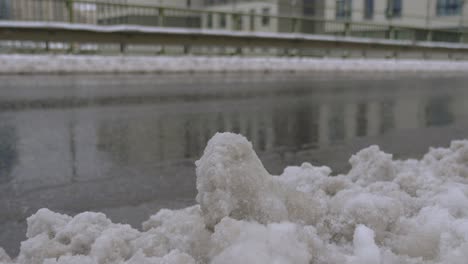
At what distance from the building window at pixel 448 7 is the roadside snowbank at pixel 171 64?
19.0 metres

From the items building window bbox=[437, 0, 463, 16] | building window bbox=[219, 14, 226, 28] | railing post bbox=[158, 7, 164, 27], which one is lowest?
railing post bbox=[158, 7, 164, 27]

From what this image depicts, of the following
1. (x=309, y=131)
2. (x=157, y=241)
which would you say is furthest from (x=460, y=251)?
(x=309, y=131)

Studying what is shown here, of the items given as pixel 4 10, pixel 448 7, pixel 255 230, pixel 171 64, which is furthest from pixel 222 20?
pixel 255 230

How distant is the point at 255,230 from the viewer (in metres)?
1.88

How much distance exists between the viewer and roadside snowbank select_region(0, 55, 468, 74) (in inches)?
502

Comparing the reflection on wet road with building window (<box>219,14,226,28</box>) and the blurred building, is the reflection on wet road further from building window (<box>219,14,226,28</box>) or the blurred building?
building window (<box>219,14,226,28</box>)

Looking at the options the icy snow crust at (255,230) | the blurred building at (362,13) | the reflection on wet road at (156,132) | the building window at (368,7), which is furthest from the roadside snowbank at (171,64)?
the building window at (368,7)

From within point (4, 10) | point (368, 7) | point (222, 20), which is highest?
point (368, 7)

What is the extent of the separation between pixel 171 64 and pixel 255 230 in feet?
42.9

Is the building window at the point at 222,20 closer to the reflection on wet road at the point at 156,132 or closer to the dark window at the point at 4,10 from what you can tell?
the dark window at the point at 4,10

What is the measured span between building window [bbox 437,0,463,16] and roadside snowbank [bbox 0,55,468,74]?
62.5 ft

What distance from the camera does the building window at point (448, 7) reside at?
3591cm

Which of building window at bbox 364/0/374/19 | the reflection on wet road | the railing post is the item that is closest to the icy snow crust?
the reflection on wet road

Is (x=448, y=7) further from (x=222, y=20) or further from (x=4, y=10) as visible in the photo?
(x=4, y=10)
